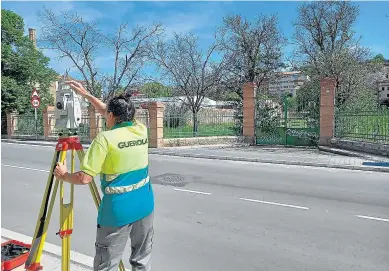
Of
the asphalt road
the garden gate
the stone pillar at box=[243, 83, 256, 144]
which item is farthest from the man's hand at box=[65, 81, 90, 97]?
the stone pillar at box=[243, 83, 256, 144]

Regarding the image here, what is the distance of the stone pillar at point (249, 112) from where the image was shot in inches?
666

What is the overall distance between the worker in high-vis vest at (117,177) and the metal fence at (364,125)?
1180 centimetres

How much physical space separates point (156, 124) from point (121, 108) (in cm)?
1414

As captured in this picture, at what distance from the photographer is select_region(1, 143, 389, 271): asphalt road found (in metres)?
4.01

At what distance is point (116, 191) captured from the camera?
8.18 ft

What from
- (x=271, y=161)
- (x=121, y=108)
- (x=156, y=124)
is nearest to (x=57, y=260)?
(x=121, y=108)

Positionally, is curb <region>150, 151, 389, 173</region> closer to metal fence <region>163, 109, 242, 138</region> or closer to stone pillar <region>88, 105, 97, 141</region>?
metal fence <region>163, 109, 242, 138</region>

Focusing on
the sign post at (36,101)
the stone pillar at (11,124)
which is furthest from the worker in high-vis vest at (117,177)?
the stone pillar at (11,124)

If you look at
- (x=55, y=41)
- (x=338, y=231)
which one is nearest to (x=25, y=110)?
(x=55, y=41)

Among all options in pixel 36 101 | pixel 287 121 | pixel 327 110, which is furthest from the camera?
pixel 36 101

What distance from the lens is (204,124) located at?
1788 centimetres

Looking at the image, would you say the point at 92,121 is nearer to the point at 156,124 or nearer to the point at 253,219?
the point at 156,124

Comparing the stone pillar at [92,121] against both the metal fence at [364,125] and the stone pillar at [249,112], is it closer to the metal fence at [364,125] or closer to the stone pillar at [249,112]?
the stone pillar at [249,112]

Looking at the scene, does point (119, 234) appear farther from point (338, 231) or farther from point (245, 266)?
point (338, 231)
